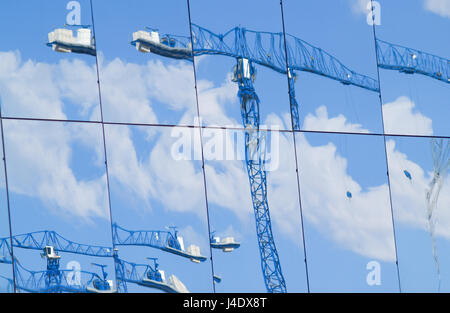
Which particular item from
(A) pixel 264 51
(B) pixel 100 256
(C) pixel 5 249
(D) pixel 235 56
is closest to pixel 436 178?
(A) pixel 264 51

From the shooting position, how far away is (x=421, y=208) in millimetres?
6590

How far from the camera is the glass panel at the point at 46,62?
191 inches

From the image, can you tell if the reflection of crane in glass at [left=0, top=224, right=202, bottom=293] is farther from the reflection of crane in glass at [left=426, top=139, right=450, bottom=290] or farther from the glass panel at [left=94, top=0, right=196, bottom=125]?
the reflection of crane in glass at [left=426, top=139, right=450, bottom=290]

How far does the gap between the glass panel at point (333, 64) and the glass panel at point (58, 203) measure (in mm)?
1675

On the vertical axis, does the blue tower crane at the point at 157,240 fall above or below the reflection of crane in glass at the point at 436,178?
below

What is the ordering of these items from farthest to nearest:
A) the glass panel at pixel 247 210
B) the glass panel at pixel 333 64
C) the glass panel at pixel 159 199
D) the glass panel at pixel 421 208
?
the glass panel at pixel 421 208, the glass panel at pixel 333 64, the glass panel at pixel 247 210, the glass panel at pixel 159 199

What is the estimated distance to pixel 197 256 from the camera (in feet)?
17.9

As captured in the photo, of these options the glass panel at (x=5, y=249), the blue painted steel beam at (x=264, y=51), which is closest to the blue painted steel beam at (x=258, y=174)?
the blue painted steel beam at (x=264, y=51)

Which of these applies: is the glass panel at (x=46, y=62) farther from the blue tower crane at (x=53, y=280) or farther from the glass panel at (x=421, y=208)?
the glass panel at (x=421, y=208)

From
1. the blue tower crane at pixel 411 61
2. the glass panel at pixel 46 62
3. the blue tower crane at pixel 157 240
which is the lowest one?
the blue tower crane at pixel 157 240

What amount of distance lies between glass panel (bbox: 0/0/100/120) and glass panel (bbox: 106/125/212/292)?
30cm

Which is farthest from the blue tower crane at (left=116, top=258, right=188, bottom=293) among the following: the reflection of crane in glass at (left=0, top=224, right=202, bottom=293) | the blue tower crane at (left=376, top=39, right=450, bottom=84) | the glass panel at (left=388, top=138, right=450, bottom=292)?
the blue tower crane at (left=376, top=39, right=450, bottom=84)

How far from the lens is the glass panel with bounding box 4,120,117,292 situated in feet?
15.6
